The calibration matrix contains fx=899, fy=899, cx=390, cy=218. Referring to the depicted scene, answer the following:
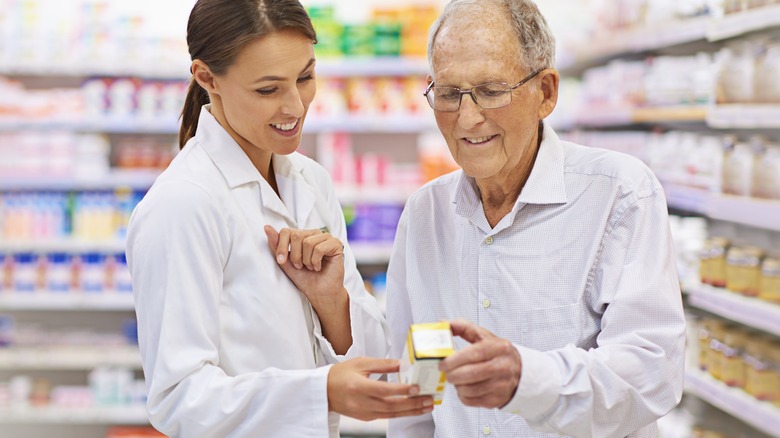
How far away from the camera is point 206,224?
1724mm

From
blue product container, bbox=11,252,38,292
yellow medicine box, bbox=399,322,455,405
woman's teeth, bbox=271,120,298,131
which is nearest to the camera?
yellow medicine box, bbox=399,322,455,405

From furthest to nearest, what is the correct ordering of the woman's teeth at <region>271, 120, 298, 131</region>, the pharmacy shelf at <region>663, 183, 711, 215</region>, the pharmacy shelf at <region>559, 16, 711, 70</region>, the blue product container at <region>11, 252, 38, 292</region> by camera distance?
the blue product container at <region>11, 252, 38, 292</region>, the pharmacy shelf at <region>559, 16, 711, 70</region>, the pharmacy shelf at <region>663, 183, 711, 215</region>, the woman's teeth at <region>271, 120, 298, 131</region>

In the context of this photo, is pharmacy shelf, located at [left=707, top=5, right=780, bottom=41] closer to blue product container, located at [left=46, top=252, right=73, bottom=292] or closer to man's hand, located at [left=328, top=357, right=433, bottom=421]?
man's hand, located at [left=328, top=357, right=433, bottom=421]

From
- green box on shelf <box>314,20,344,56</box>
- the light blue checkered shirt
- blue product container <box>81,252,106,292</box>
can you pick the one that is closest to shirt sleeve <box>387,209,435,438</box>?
the light blue checkered shirt

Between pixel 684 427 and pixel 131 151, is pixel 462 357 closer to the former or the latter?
pixel 684 427

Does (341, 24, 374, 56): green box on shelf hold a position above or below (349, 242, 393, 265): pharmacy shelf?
above

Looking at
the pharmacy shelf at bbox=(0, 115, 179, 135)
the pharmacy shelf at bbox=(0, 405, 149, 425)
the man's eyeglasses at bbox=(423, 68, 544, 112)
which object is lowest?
the pharmacy shelf at bbox=(0, 405, 149, 425)

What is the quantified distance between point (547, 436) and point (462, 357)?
0.50m

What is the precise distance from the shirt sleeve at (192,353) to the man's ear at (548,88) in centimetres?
74

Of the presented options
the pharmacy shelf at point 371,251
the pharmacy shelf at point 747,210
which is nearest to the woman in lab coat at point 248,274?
the pharmacy shelf at point 747,210

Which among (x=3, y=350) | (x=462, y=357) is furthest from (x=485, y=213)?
(x=3, y=350)

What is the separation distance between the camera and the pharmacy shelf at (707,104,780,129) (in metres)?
3.22

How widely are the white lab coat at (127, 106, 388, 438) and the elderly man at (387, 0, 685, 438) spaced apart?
1.13ft

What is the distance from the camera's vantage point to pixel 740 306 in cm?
351
